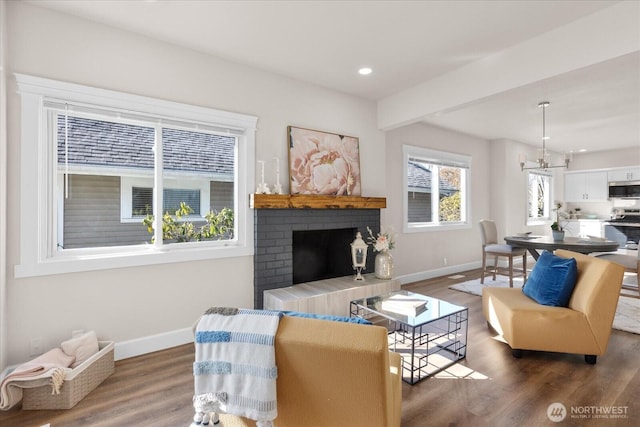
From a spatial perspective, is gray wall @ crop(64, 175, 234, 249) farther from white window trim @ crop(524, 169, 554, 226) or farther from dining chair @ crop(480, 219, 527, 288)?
white window trim @ crop(524, 169, 554, 226)

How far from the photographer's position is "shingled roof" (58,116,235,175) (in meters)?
2.52

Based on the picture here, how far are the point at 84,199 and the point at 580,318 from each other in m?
4.05

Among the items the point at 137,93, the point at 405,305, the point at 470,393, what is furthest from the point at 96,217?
the point at 470,393

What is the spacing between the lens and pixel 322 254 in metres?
4.00

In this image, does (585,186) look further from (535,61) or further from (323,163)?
(323,163)

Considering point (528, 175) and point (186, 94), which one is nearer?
point (186, 94)

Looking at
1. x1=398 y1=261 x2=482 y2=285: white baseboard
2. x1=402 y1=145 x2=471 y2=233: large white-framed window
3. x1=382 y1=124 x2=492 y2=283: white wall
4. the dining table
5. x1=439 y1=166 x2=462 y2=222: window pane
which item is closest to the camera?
the dining table

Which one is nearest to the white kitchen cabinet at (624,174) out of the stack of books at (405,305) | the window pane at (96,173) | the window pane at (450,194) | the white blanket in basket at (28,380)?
the window pane at (450,194)

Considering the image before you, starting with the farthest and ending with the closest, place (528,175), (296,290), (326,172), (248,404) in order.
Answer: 1. (528,175)
2. (326,172)
3. (296,290)
4. (248,404)

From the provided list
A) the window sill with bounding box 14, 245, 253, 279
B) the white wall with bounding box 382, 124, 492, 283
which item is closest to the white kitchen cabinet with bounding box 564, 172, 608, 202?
the white wall with bounding box 382, 124, 492, 283

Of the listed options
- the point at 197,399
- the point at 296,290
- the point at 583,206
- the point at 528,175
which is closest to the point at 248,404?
the point at 197,399

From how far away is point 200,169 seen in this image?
310 centimetres

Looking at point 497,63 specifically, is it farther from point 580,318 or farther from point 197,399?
point 197,399

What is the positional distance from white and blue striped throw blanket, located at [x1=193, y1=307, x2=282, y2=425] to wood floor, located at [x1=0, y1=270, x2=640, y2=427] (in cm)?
87
